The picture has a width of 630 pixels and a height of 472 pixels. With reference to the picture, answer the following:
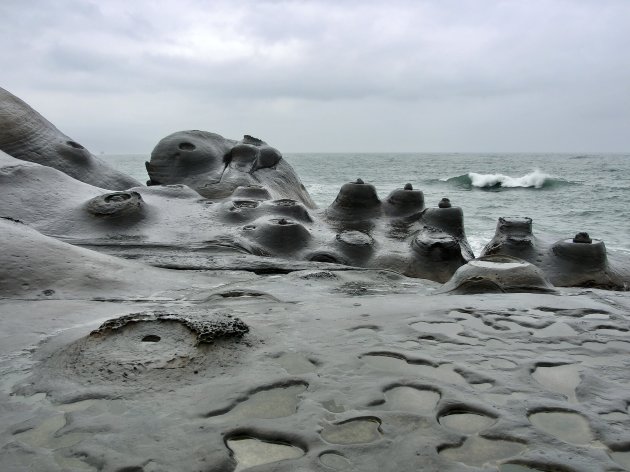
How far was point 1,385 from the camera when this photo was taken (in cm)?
155

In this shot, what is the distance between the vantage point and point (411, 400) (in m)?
1.50

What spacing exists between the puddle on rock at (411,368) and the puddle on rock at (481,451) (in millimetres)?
308

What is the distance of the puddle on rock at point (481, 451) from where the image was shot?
124 cm

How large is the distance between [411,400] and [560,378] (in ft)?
1.50

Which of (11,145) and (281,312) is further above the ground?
(11,145)

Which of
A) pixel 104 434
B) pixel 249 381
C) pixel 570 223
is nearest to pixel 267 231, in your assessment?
pixel 249 381

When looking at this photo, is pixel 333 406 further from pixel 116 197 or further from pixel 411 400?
pixel 116 197

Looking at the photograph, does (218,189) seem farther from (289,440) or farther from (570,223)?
(570,223)

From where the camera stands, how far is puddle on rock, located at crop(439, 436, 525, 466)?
1.24 metres

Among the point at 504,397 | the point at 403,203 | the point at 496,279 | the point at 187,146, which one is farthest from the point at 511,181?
the point at 504,397

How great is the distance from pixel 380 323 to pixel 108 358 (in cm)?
90

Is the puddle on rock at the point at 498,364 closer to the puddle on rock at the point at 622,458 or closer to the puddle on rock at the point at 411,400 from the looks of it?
the puddle on rock at the point at 411,400

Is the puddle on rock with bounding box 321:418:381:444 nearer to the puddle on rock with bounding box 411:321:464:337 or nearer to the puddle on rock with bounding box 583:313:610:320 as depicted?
the puddle on rock with bounding box 411:321:464:337

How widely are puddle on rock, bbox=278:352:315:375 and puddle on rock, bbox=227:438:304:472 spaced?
0.36 m
